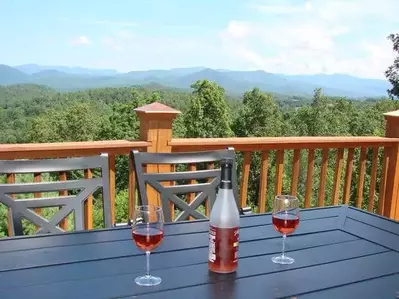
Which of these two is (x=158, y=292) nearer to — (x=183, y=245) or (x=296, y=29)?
(x=183, y=245)

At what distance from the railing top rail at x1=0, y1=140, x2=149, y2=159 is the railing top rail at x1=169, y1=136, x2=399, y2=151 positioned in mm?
272

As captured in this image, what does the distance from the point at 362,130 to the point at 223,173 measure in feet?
75.5

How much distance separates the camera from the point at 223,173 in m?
1.15

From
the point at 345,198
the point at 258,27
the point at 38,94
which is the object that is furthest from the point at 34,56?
the point at 345,198

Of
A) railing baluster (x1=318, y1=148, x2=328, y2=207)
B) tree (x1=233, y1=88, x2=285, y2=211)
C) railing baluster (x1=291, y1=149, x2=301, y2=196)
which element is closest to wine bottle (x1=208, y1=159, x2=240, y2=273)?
railing baluster (x1=291, y1=149, x2=301, y2=196)

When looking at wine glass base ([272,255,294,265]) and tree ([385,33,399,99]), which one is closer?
wine glass base ([272,255,294,265])

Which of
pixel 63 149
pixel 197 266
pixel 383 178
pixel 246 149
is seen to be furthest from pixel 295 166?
pixel 197 266

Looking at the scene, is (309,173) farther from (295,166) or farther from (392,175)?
(392,175)

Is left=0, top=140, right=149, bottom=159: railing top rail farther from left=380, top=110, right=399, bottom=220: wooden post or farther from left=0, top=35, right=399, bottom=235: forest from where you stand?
left=0, top=35, right=399, bottom=235: forest

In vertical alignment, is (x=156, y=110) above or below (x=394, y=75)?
below

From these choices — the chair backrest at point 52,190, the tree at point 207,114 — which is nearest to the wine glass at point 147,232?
the chair backrest at point 52,190

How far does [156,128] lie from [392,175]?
1.87m

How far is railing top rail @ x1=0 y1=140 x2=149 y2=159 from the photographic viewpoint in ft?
7.81

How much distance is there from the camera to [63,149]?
8.23 feet
